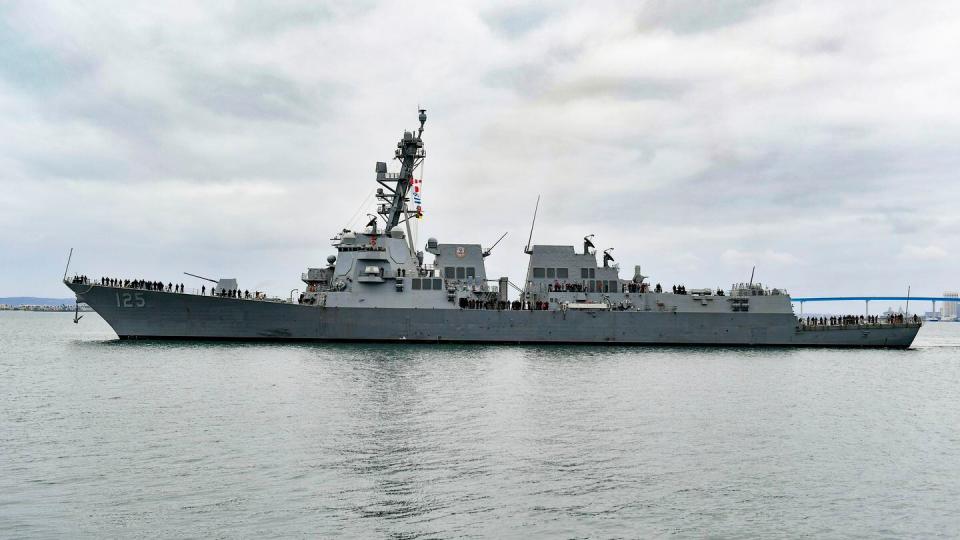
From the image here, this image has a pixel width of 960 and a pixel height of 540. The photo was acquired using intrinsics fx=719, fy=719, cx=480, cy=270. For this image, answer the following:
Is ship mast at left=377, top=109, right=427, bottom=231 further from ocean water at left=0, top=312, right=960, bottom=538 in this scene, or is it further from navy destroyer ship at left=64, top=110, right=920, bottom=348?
ocean water at left=0, top=312, right=960, bottom=538

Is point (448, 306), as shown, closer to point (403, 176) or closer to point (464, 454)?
point (403, 176)

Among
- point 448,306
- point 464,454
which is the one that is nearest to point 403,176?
point 448,306

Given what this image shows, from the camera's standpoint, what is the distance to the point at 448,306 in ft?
126

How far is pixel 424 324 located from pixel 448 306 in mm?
1604

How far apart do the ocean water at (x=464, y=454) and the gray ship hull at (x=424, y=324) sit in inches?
420

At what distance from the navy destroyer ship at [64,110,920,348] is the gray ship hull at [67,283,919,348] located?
6 cm

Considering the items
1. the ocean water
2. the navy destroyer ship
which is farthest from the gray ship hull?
the ocean water

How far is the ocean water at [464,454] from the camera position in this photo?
393 inches

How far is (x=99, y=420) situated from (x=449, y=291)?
2380 cm

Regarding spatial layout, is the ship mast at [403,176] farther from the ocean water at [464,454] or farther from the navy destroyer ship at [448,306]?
the ocean water at [464,454]

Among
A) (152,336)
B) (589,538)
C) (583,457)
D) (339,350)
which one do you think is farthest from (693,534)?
(152,336)

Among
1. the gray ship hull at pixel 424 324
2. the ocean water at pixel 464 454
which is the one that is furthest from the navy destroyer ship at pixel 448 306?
the ocean water at pixel 464 454

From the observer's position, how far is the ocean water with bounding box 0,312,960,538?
32.8 ft

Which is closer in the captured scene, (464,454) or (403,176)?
(464,454)
